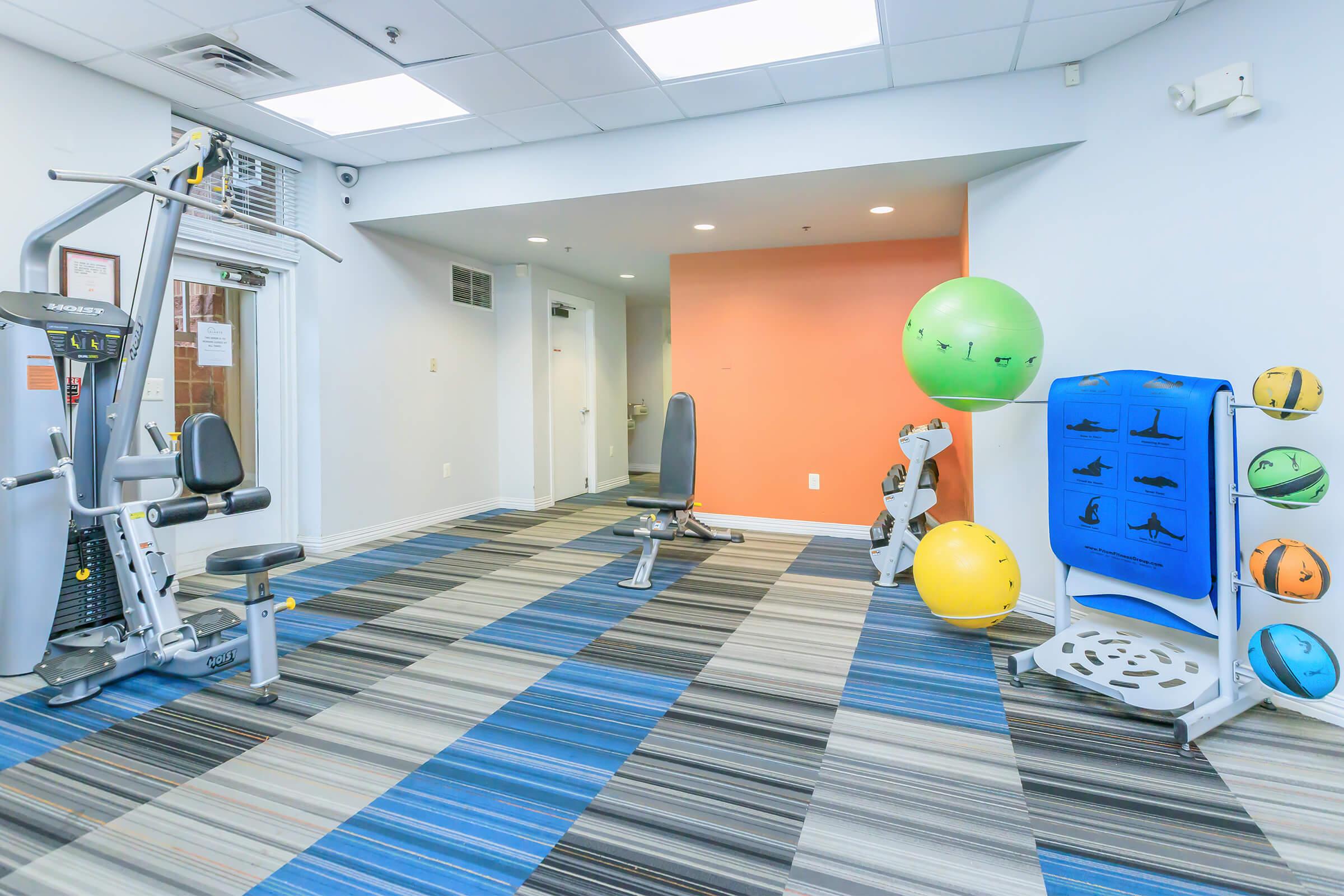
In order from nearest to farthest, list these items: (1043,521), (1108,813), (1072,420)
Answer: (1108,813)
(1072,420)
(1043,521)

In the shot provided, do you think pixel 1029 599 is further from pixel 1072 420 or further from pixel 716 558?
pixel 716 558

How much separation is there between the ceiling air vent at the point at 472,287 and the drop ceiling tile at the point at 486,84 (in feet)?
8.11

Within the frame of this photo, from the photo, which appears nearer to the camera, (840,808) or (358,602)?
(840,808)

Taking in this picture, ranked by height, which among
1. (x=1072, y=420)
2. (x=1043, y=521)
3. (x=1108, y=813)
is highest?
(x=1072, y=420)

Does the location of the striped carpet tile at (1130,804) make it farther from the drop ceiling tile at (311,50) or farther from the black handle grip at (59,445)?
the drop ceiling tile at (311,50)

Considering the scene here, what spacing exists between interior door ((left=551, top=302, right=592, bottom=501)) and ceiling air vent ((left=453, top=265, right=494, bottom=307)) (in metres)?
0.72

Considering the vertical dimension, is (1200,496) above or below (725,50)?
below

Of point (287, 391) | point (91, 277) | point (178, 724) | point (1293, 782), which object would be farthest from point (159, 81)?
point (1293, 782)

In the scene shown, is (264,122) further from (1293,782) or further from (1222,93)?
(1293,782)

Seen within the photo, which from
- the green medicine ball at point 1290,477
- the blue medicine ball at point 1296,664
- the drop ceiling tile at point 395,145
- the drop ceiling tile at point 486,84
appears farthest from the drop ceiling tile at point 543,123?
the blue medicine ball at point 1296,664

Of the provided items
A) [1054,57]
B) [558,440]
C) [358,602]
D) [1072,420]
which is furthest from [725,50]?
[558,440]

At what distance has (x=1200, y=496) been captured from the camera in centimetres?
220

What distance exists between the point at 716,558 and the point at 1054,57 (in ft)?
11.3

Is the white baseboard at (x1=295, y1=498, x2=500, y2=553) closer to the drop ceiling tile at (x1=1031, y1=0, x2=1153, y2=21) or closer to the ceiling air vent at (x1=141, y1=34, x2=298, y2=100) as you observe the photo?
the ceiling air vent at (x1=141, y1=34, x2=298, y2=100)
